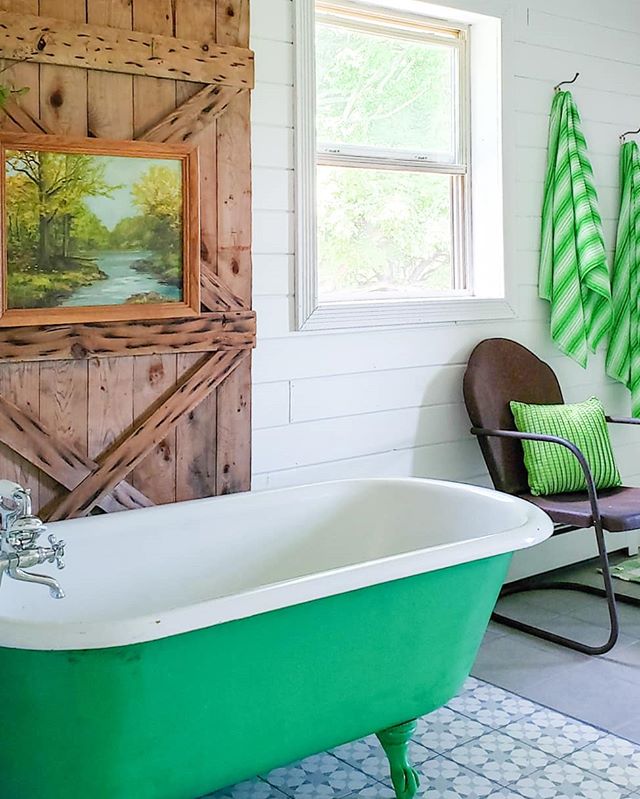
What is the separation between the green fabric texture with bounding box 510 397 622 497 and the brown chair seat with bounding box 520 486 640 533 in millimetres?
59

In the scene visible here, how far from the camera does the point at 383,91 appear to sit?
382 centimetres

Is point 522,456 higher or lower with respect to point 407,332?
lower

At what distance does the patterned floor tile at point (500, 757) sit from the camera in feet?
8.99

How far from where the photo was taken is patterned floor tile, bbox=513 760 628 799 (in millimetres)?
2619

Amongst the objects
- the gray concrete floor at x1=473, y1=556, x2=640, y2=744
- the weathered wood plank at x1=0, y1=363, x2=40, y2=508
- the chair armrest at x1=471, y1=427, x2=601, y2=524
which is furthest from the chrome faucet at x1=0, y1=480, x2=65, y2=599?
the chair armrest at x1=471, y1=427, x2=601, y2=524

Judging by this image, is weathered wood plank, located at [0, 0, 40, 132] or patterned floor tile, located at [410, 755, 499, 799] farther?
weathered wood plank, located at [0, 0, 40, 132]

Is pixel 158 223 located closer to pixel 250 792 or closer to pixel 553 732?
pixel 250 792

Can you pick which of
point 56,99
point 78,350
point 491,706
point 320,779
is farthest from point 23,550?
point 491,706

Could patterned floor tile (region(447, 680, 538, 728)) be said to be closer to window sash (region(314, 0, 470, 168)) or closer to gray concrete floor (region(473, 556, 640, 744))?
gray concrete floor (region(473, 556, 640, 744))

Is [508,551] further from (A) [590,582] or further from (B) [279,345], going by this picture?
(A) [590,582]

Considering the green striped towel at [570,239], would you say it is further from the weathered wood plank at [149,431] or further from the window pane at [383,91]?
the weathered wood plank at [149,431]

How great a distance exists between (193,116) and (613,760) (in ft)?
7.09

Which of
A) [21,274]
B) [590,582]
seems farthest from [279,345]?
[590,582]

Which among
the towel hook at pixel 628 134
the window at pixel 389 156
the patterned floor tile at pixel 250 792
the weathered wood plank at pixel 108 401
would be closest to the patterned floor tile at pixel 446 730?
the patterned floor tile at pixel 250 792
